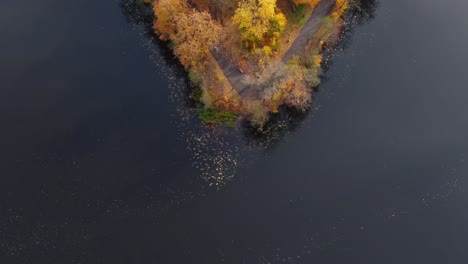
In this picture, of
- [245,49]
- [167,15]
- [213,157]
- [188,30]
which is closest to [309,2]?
Answer: [245,49]

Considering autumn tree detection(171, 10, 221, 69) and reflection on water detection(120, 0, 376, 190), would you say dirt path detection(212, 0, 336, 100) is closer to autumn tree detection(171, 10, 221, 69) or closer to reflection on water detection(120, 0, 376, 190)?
A: autumn tree detection(171, 10, 221, 69)

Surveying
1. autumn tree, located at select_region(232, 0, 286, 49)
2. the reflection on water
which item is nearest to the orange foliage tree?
autumn tree, located at select_region(232, 0, 286, 49)

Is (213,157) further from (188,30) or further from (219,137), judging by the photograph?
(188,30)

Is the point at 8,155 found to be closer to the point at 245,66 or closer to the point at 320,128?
the point at 245,66

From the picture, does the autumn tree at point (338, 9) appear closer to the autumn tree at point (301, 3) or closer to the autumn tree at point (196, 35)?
the autumn tree at point (301, 3)

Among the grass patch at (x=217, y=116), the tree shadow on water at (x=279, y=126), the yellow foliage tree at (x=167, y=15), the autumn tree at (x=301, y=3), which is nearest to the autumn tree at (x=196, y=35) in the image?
the yellow foliage tree at (x=167, y=15)

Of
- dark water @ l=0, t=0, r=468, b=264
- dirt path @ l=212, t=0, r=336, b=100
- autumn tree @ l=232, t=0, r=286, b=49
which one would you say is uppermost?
autumn tree @ l=232, t=0, r=286, b=49

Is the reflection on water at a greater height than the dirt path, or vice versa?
the dirt path

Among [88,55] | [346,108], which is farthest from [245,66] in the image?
[88,55]

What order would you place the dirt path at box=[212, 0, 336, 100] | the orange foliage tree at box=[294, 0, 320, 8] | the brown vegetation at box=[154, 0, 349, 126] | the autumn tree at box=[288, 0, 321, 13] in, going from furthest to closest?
the autumn tree at box=[288, 0, 321, 13] < the orange foliage tree at box=[294, 0, 320, 8] < the dirt path at box=[212, 0, 336, 100] < the brown vegetation at box=[154, 0, 349, 126]
